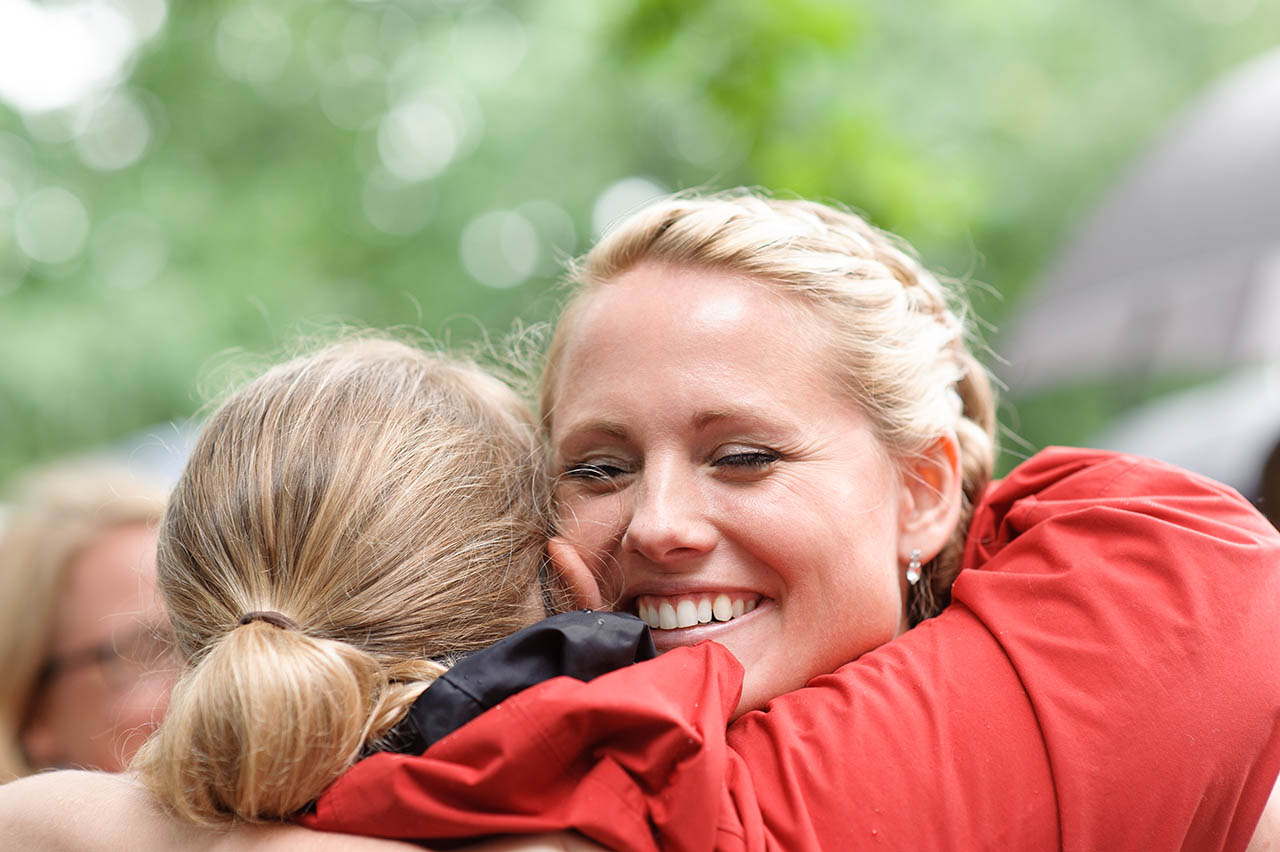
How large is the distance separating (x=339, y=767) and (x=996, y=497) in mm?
1418

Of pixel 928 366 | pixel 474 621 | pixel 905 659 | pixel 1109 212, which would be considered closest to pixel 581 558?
pixel 474 621

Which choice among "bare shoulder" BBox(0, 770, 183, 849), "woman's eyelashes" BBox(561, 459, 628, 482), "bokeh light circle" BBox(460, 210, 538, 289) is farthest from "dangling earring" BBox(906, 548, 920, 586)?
"bokeh light circle" BBox(460, 210, 538, 289)

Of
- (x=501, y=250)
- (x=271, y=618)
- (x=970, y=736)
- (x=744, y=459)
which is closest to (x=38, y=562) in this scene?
(x=271, y=618)

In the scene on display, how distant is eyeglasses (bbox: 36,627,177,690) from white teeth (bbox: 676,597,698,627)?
2.01 m

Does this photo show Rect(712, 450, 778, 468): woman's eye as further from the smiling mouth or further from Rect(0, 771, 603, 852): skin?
Rect(0, 771, 603, 852): skin

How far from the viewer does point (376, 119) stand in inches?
451

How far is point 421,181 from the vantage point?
11773mm

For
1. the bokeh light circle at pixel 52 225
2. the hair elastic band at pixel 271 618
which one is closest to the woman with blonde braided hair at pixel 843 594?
the hair elastic band at pixel 271 618

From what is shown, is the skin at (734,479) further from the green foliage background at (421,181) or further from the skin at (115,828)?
the green foliage background at (421,181)

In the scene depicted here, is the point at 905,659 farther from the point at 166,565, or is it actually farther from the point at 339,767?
the point at 166,565

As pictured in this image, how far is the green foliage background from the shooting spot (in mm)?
9523

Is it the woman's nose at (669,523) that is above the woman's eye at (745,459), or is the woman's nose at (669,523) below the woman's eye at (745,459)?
below

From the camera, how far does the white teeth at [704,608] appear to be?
209 cm

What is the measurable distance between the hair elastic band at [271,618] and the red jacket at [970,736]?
26 centimetres
